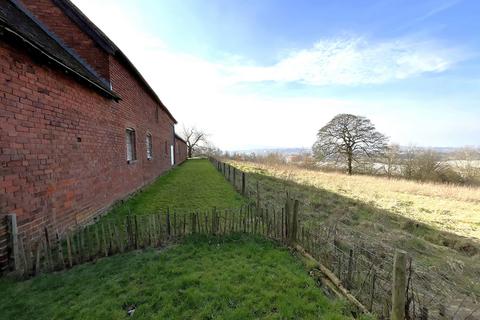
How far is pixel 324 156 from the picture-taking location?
2903cm

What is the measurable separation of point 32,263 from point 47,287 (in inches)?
24.3

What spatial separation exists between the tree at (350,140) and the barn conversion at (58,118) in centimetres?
2454

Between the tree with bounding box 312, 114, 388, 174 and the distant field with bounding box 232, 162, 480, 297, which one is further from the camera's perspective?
the tree with bounding box 312, 114, 388, 174

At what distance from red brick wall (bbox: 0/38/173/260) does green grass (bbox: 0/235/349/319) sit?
1307 mm

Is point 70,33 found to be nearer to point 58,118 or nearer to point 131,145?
point 58,118

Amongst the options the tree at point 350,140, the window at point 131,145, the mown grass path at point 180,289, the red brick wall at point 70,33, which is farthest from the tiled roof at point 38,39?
the tree at point 350,140

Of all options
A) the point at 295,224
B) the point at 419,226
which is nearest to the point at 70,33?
the point at 295,224

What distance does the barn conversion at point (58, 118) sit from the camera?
3742 millimetres

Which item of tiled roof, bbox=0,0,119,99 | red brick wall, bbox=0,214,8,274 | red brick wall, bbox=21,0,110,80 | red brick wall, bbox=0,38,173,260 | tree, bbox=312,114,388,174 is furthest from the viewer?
tree, bbox=312,114,388,174

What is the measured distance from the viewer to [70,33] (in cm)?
709

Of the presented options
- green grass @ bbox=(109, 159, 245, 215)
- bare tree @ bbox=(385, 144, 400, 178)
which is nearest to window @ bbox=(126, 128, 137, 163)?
green grass @ bbox=(109, 159, 245, 215)

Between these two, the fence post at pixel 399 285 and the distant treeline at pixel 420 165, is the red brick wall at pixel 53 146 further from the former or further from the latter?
the distant treeline at pixel 420 165

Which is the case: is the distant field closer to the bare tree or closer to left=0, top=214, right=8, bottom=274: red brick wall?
left=0, top=214, right=8, bottom=274: red brick wall

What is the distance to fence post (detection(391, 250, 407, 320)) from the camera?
2.40 meters
